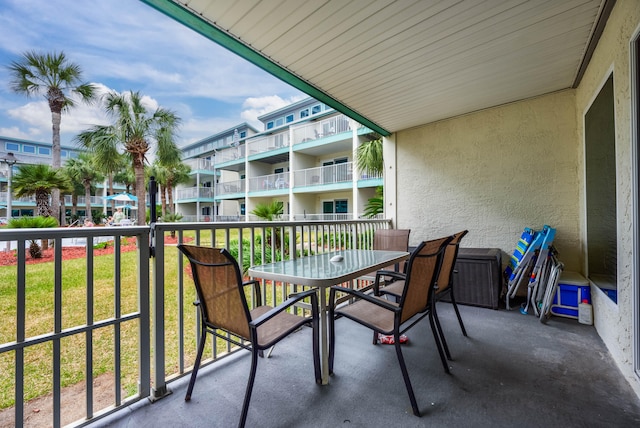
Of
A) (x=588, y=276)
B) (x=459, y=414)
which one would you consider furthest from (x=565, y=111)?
(x=459, y=414)

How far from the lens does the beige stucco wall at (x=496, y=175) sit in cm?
356

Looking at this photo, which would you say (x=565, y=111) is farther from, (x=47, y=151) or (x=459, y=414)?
(x=47, y=151)

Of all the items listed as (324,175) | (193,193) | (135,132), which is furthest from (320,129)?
(193,193)

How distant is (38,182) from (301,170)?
9661mm

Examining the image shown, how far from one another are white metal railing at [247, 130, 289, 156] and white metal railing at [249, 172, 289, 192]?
1524 mm

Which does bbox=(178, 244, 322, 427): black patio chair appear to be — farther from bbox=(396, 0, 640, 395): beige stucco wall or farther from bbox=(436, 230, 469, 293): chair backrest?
bbox=(396, 0, 640, 395): beige stucco wall

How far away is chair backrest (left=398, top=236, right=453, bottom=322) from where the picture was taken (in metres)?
1.65

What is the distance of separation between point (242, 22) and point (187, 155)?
29.5 meters

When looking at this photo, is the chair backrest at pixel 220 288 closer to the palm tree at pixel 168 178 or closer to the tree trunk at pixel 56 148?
the tree trunk at pixel 56 148

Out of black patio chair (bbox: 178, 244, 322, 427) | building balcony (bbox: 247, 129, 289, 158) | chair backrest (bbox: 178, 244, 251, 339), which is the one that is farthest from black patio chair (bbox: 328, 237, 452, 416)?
building balcony (bbox: 247, 129, 289, 158)

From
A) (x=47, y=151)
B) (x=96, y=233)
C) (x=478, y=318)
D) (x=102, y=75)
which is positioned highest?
(x=102, y=75)

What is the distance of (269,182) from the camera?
50.3 ft

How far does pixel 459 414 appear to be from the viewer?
157 cm

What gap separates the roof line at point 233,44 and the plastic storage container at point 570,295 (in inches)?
138
